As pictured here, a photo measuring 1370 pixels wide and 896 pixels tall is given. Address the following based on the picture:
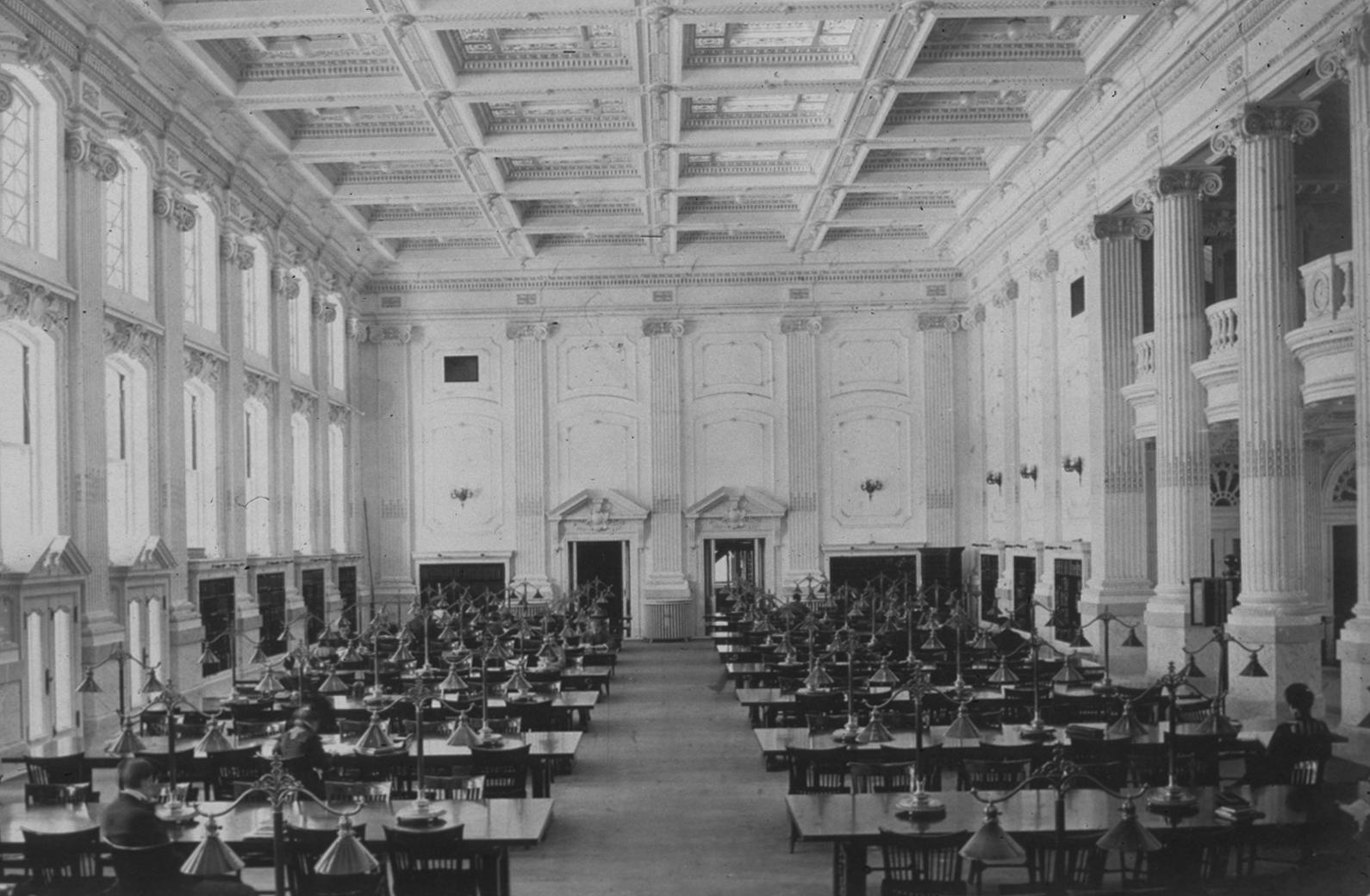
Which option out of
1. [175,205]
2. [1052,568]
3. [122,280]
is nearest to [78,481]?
[122,280]

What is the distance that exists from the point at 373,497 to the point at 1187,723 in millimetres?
22142

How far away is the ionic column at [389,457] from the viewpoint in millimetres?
31438

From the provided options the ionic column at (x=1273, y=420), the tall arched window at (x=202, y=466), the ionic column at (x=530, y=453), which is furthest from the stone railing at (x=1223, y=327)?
the ionic column at (x=530, y=453)

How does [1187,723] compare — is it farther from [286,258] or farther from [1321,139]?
[286,258]

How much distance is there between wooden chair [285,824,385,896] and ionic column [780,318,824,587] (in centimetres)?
2395

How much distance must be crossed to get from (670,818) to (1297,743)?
5163 millimetres

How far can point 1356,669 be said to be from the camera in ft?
42.2

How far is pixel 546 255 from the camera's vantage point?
3189cm

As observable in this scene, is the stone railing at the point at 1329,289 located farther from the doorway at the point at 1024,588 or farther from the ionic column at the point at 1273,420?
the doorway at the point at 1024,588

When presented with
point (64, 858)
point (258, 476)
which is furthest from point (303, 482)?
point (64, 858)

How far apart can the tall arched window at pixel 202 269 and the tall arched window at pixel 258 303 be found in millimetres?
2063

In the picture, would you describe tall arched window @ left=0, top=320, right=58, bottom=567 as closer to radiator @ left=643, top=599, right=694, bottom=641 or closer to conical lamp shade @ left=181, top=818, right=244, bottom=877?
conical lamp shade @ left=181, top=818, right=244, bottom=877

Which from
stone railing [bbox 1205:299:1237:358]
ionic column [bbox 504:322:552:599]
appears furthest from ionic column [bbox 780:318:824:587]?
stone railing [bbox 1205:299:1237:358]

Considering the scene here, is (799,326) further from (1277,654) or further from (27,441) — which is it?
(27,441)
